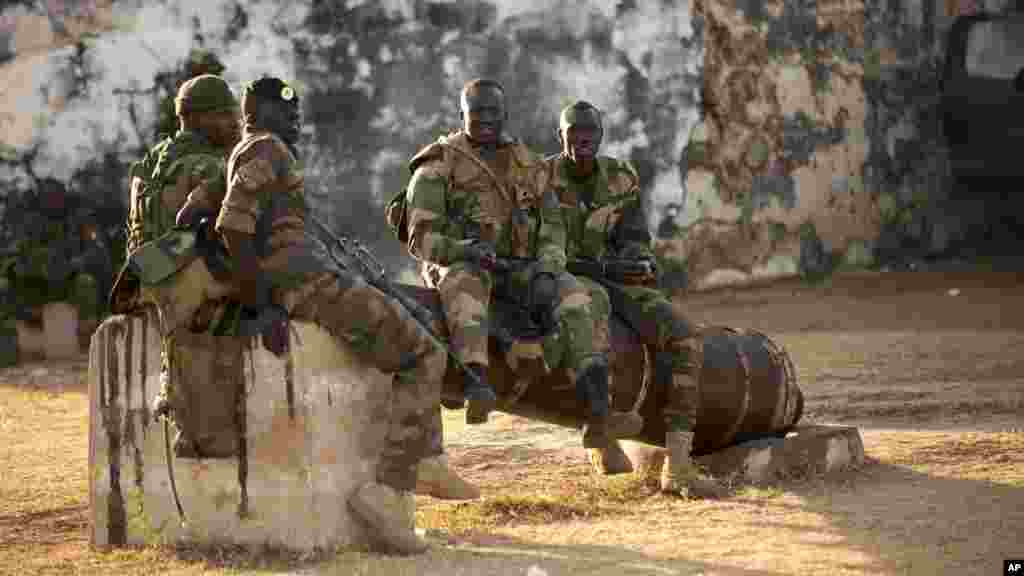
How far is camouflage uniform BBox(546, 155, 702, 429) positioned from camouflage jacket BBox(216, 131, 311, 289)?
1.69 meters

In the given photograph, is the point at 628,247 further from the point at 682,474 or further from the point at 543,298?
the point at 682,474

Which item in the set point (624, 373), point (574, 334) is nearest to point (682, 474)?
point (624, 373)

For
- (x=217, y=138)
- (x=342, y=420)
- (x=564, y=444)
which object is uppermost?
(x=217, y=138)

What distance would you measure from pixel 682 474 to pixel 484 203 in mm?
1426

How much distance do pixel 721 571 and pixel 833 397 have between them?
429 cm

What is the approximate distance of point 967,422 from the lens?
8.66 metres

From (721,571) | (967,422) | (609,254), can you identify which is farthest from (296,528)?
(967,422)

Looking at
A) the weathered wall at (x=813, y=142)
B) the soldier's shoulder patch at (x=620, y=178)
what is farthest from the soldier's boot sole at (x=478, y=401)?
the weathered wall at (x=813, y=142)

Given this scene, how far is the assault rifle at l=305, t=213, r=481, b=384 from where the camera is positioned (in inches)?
233

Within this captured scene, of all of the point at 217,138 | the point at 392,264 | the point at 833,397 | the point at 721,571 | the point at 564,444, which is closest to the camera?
the point at 721,571

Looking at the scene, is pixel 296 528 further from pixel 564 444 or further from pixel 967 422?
pixel 967 422

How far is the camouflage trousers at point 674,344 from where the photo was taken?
6.98 meters

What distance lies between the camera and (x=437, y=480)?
590 cm

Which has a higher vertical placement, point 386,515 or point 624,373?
point 624,373
